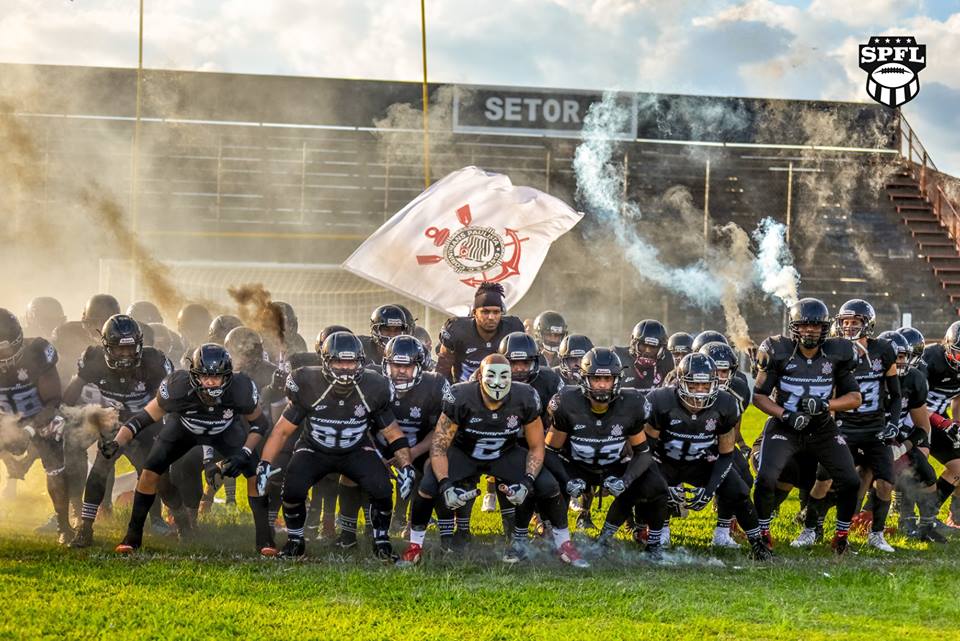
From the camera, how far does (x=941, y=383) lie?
419 inches

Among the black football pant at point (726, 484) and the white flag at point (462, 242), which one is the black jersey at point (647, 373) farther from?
the white flag at point (462, 242)

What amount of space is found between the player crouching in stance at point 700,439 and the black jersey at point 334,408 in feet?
6.96

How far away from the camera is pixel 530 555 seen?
8.45 meters

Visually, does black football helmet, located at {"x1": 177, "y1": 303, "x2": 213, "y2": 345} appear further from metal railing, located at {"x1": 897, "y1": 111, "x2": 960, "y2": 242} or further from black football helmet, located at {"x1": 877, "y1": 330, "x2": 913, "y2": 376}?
metal railing, located at {"x1": 897, "y1": 111, "x2": 960, "y2": 242}

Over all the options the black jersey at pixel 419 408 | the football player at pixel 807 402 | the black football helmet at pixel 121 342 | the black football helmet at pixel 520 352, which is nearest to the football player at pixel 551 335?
the black football helmet at pixel 520 352

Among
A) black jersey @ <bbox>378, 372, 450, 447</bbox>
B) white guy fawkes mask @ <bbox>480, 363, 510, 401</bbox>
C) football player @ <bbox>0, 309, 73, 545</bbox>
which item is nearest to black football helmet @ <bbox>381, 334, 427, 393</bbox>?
black jersey @ <bbox>378, 372, 450, 447</bbox>

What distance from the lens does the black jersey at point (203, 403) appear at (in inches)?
330

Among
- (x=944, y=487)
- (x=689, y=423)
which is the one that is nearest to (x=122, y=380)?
(x=689, y=423)

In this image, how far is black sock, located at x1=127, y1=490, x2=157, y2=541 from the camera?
26.6ft

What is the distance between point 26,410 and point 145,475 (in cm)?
166

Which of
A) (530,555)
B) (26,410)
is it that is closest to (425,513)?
(530,555)

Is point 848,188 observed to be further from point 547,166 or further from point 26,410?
point 26,410

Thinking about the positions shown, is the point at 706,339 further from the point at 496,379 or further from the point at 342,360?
the point at 342,360

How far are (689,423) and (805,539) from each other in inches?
65.3
